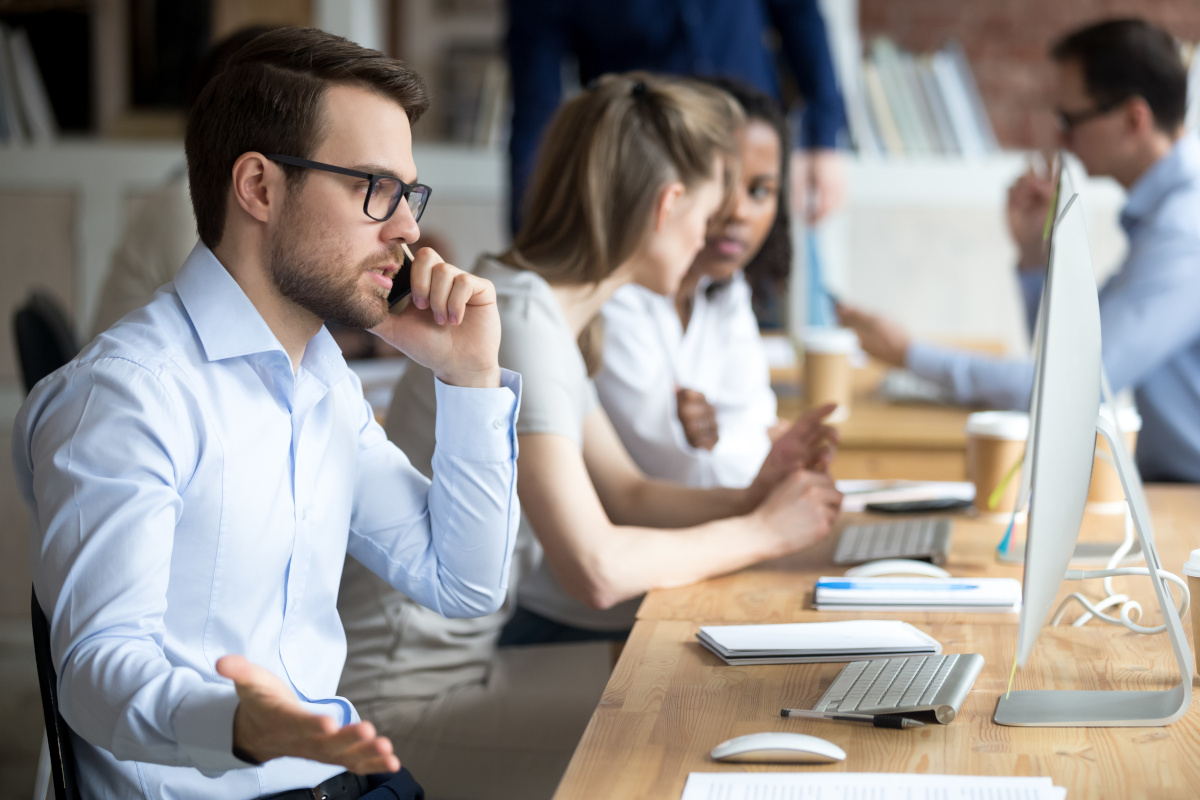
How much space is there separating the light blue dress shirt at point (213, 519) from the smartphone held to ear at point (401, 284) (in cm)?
10

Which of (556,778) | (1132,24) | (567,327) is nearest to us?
(556,778)

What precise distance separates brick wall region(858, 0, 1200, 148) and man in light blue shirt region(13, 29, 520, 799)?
3.05 metres

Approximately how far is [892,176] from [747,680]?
2.88m

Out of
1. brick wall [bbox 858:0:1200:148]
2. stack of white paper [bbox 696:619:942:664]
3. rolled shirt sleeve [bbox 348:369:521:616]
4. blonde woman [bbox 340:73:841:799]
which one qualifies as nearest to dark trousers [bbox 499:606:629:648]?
blonde woman [bbox 340:73:841:799]

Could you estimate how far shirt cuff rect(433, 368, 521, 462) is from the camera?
117 cm

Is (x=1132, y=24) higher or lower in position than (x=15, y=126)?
higher

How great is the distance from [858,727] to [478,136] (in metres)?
3.03

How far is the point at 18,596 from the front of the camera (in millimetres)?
3555

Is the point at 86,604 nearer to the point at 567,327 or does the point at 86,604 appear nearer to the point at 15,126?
→ the point at 567,327

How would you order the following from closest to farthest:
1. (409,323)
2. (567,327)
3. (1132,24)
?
(409,323) → (567,327) → (1132,24)

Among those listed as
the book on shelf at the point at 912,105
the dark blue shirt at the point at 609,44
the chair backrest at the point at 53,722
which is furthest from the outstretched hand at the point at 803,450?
the book on shelf at the point at 912,105

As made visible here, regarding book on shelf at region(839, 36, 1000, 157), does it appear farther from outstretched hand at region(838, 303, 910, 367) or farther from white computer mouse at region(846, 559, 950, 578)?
white computer mouse at region(846, 559, 950, 578)

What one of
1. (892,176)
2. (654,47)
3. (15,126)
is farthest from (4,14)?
(892,176)

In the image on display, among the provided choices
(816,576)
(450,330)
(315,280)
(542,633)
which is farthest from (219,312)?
(542,633)
